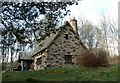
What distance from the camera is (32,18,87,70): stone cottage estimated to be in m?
22.2

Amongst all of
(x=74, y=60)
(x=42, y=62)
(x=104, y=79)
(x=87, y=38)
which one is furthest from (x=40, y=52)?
(x=104, y=79)

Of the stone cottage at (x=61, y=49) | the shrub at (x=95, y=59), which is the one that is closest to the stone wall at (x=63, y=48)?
the stone cottage at (x=61, y=49)

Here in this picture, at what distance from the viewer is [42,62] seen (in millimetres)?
22766

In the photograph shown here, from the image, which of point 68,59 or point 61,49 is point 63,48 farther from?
point 68,59

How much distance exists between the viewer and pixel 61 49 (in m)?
22.6

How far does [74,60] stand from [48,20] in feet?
50.3

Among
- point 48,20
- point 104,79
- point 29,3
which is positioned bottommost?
point 104,79

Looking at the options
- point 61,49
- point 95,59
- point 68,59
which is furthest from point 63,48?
point 95,59

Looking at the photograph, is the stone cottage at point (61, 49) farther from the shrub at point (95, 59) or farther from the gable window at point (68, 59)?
the shrub at point (95, 59)

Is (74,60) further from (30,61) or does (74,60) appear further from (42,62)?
(30,61)

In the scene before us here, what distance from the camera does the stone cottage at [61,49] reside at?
2220 centimetres

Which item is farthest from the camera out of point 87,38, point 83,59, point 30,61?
point 87,38

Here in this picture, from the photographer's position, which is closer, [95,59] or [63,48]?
[95,59]

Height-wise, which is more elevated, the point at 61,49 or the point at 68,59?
the point at 61,49
